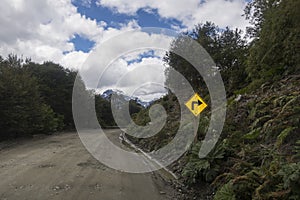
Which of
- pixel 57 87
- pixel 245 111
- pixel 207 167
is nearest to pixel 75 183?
pixel 207 167

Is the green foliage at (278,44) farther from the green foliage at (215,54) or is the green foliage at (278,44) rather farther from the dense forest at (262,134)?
the green foliage at (215,54)

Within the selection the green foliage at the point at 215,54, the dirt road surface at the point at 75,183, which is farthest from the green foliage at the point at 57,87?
the dirt road surface at the point at 75,183

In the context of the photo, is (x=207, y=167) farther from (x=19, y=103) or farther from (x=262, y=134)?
(x=19, y=103)

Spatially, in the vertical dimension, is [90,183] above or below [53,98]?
below

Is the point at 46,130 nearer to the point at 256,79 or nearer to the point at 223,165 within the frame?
the point at 256,79

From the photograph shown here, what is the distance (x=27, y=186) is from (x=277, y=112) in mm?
6366

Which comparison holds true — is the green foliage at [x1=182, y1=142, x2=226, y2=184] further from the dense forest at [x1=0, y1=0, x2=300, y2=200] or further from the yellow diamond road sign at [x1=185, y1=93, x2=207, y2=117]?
the yellow diamond road sign at [x1=185, y1=93, x2=207, y2=117]

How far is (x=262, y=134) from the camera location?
23.3 feet

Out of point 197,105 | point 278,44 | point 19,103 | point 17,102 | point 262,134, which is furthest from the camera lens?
point 19,103

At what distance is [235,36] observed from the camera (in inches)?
820

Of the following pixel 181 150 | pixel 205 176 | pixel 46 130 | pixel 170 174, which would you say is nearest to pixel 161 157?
pixel 181 150

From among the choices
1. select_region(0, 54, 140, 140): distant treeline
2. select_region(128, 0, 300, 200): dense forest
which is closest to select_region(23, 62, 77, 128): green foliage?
select_region(0, 54, 140, 140): distant treeline

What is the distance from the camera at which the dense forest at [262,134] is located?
4.91 meters

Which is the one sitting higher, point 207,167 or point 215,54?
point 215,54
